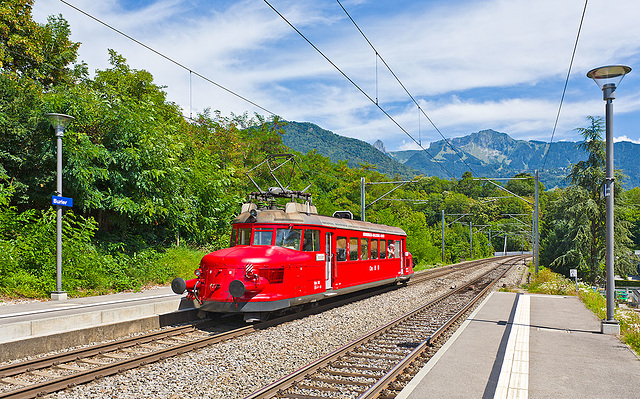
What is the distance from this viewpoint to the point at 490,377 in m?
7.05

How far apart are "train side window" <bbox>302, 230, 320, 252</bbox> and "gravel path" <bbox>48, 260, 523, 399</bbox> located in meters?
1.93

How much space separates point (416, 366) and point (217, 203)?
53.9ft

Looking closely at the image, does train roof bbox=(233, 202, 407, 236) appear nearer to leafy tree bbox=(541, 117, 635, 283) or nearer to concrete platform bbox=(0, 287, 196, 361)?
concrete platform bbox=(0, 287, 196, 361)

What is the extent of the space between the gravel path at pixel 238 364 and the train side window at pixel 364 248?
372 centimetres

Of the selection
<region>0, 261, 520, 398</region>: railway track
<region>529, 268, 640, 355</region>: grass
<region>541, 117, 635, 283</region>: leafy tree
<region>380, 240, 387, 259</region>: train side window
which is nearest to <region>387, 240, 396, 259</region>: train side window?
<region>380, 240, 387, 259</region>: train side window

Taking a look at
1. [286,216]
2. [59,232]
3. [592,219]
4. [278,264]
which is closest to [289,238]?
[286,216]

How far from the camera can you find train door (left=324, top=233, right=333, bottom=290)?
14.3 m

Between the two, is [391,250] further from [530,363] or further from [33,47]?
[33,47]

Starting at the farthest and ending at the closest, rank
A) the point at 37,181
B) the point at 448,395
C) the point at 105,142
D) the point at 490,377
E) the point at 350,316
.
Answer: the point at 105,142 → the point at 37,181 → the point at 350,316 → the point at 490,377 → the point at 448,395

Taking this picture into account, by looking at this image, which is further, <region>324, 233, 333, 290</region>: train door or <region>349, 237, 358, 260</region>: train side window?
<region>349, 237, 358, 260</region>: train side window

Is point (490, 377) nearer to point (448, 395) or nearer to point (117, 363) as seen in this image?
point (448, 395)

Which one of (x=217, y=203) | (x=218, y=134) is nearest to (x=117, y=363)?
(x=217, y=203)

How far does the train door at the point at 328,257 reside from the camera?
1430cm

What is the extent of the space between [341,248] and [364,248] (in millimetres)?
2279
